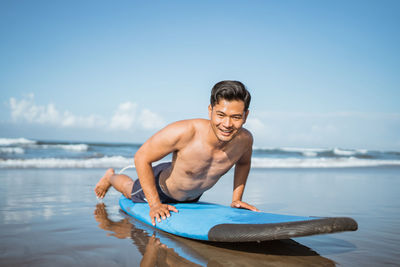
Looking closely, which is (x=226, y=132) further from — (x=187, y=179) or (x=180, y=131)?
(x=187, y=179)

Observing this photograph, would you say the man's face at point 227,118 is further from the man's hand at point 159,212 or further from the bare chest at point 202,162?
the man's hand at point 159,212

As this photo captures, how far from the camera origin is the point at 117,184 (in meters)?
4.45

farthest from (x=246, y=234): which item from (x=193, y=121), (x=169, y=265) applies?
(x=193, y=121)

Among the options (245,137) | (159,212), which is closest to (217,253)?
(159,212)

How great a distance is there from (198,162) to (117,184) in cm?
179

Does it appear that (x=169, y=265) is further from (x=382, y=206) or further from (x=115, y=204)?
(x=382, y=206)

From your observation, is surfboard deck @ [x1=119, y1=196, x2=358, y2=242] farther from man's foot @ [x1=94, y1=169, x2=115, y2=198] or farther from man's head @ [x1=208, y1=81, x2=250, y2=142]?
man's foot @ [x1=94, y1=169, x2=115, y2=198]

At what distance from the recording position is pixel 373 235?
312cm

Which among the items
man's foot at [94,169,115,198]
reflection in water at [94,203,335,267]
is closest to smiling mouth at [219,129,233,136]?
reflection in water at [94,203,335,267]

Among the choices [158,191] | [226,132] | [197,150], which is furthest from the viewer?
[158,191]

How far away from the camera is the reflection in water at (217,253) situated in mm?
2277

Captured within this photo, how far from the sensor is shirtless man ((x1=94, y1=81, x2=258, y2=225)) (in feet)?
9.11

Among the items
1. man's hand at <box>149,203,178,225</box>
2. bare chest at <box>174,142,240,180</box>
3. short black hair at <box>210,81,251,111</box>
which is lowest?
man's hand at <box>149,203,178,225</box>

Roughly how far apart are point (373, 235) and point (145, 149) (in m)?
2.35
